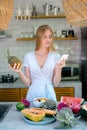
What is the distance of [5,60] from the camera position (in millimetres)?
4410

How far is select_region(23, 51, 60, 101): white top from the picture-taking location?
2.55 meters

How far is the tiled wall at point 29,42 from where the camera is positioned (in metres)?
4.33

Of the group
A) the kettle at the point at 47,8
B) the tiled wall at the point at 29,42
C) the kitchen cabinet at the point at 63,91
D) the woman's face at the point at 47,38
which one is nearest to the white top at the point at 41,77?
the woman's face at the point at 47,38

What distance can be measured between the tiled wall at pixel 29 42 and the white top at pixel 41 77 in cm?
183

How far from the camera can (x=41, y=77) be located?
8.43 feet

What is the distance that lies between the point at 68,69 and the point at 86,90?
44 cm

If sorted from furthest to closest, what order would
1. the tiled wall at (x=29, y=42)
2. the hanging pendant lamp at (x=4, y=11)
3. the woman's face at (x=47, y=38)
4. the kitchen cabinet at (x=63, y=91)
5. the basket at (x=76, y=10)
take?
the tiled wall at (x=29, y=42) → the kitchen cabinet at (x=63, y=91) → the woman's face at (x=47, y=38) → the hanging pendant lamp at (x=4, y=11) → the basket at (x=76, y=10)

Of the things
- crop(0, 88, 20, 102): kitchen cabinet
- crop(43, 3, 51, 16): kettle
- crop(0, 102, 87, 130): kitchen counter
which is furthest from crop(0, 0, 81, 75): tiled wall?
crop(0, 102, 87, 130): kitchen counter

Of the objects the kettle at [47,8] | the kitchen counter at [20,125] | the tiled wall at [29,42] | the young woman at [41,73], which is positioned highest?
the kettle at [47,8]

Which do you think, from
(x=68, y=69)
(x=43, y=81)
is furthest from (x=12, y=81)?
(x=43, y=81)

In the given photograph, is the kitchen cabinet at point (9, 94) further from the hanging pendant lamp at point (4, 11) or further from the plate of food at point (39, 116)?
the hanging pendant lamp at point (4, 11)

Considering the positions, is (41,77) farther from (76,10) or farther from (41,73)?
(76,10)

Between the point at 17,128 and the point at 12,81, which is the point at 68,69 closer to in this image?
the point at 12,81

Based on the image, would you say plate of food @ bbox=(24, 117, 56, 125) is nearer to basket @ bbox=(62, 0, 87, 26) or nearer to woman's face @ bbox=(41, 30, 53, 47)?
basket @ bbox=(62, 0, 87, 26)
